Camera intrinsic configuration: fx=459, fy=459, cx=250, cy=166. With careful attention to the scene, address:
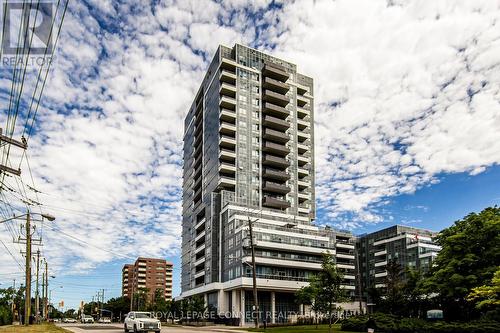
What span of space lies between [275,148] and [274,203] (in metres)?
12.9

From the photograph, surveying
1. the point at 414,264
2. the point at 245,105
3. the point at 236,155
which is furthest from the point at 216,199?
the point at 414,264

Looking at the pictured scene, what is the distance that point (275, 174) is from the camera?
103750 mm

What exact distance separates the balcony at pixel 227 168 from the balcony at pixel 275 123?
13729 mm

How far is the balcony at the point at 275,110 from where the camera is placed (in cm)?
10725

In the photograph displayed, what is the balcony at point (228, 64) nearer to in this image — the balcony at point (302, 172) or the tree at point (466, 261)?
the balcony at point (302, 172)

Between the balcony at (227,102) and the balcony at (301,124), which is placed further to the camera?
the balcony at (301,124)

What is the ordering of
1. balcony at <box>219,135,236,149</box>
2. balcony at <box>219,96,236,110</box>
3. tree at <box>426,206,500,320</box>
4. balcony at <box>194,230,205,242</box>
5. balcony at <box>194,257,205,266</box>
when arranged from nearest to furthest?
1. tree at <box>426,206,500,320</box>
2. balcony at <box>219,135,236,149</box>
3. balcony at <box>219,96,236,110</box>
4. balcony at <box>194,257,205,266</box>
5. balcony at <box>194,230,205,242</box>

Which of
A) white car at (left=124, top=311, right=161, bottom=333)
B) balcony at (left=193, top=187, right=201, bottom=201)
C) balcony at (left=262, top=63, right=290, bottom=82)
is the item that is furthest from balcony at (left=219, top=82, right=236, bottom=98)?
white car at (left=124, top=311, right=161, bottom=333)

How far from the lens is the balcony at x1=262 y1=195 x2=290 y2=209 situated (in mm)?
101338

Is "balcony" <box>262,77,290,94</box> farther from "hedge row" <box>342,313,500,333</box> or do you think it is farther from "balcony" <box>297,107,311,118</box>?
"hedge row" <box>342,313,500,333</box>

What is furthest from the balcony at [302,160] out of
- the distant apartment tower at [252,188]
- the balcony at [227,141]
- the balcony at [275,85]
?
the balcony at [227,141]

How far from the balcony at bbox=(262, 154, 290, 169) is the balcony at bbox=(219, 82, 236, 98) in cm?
1608

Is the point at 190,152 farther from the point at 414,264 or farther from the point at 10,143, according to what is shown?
the point at 10,143

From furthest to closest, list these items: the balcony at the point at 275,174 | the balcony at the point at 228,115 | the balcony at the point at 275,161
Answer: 1. the balcony at the point at 275,161
2. the balcony at the point at 275,174
3. the balcony at the point at 228,115
